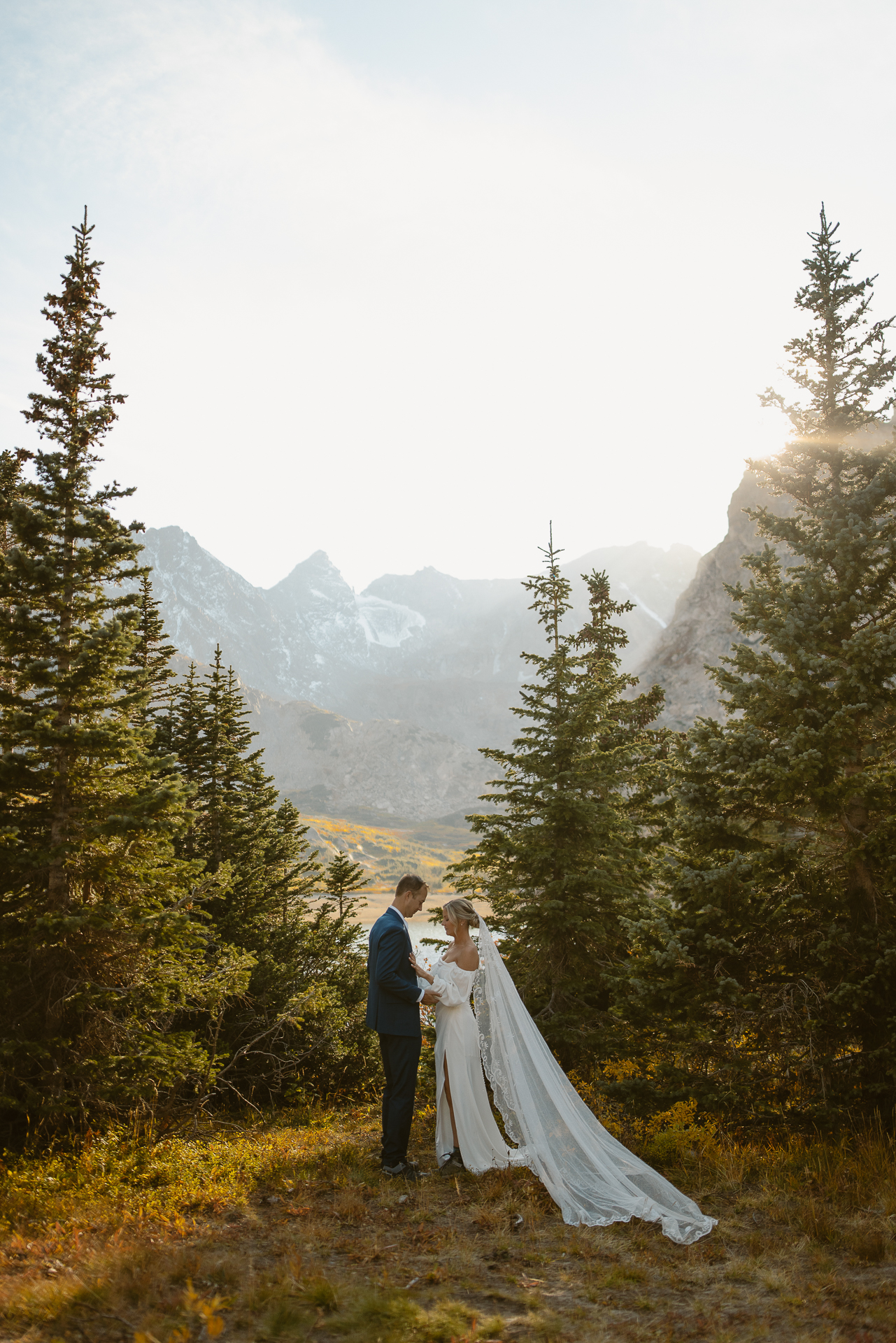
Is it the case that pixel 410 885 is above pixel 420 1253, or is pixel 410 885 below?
above

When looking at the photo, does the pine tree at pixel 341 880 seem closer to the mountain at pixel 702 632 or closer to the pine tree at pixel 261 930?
the pine tree at pixel 261 930

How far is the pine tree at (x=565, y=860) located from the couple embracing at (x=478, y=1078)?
3616 mm

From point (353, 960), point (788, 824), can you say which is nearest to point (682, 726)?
point (353, 960)

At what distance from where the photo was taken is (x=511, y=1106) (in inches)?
301

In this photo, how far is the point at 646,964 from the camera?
8602 mm

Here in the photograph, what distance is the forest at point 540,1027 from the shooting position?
5207 millimetres

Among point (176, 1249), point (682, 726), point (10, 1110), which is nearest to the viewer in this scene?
point (176, 1249)

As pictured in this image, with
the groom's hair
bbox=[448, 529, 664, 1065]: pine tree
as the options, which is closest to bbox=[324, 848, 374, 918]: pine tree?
bbox=[448, 529, 664, 1065]: pine tree

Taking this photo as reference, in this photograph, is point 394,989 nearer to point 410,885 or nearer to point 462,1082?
point 410,885

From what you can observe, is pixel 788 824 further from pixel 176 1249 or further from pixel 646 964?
pixel 176 1249

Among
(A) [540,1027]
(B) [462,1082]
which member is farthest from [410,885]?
(A) [540,1027]

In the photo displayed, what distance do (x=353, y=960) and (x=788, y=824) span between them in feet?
38.3

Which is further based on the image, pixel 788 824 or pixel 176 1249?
pixel 788 824

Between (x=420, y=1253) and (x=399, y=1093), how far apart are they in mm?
1980
